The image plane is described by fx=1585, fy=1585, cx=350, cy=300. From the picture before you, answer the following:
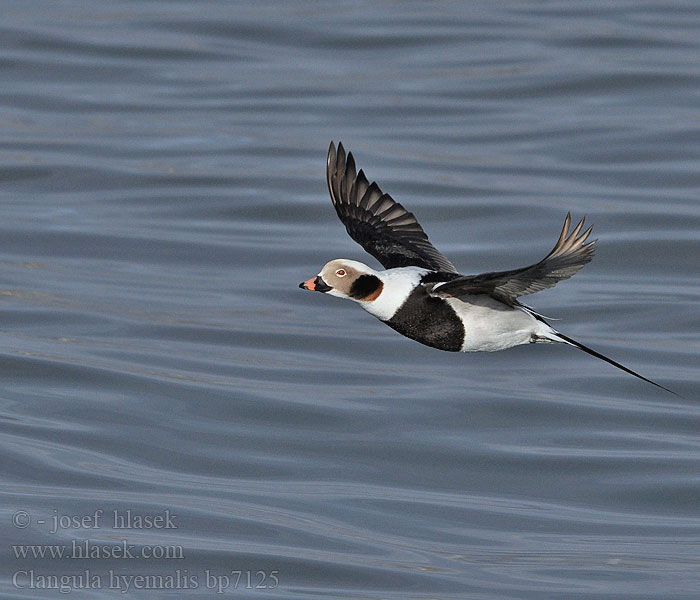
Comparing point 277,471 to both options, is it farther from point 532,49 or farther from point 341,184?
point 532,49

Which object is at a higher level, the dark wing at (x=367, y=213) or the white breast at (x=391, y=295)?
the dark wing at (x=367, y=213)

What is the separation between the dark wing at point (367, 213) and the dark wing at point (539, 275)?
163 cm

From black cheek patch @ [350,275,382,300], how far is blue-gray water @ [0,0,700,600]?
2470 mm

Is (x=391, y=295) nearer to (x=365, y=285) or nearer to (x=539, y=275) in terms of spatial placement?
(x=365, y=285)

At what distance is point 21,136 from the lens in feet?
67.8

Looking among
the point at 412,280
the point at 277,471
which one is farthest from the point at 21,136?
the point at 412,280
